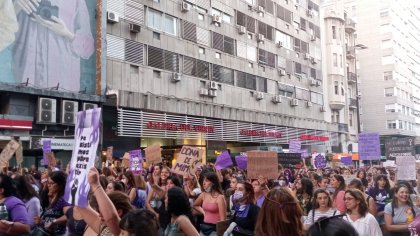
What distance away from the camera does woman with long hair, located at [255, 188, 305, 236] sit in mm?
3174

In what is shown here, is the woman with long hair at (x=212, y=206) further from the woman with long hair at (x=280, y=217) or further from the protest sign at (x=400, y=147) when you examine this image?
the protest sign at (x=400, y=147)

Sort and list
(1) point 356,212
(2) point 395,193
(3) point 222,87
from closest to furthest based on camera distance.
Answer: (1) point 356,212
(2) point 395,193
(3) point 222,87

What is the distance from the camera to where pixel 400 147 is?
17156mm

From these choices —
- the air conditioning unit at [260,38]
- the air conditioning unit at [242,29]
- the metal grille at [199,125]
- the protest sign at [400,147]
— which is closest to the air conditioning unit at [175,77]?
the metal grille at [199,125]

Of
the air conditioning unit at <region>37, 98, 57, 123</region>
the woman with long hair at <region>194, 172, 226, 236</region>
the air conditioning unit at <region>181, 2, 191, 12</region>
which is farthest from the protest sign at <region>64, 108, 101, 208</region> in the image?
the air conditioning unit at <region>181, 2, 191, 12</region>

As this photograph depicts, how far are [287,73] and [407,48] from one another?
1671 inches

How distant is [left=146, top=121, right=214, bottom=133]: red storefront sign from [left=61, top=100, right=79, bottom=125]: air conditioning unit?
4516mm

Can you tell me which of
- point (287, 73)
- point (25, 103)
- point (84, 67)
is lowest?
point (25, 103)

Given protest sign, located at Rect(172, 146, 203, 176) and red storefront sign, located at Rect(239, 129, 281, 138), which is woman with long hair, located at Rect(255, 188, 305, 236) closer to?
protest sign, located at Rect(172, 146, 203, 176)

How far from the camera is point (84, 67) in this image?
910 inches

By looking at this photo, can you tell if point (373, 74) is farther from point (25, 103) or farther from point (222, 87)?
point (25, 103)

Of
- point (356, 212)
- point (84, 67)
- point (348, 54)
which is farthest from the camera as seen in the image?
point (348, 54)

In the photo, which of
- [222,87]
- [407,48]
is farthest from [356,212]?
[407,48]

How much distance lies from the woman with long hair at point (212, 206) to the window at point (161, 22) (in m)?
20.8
